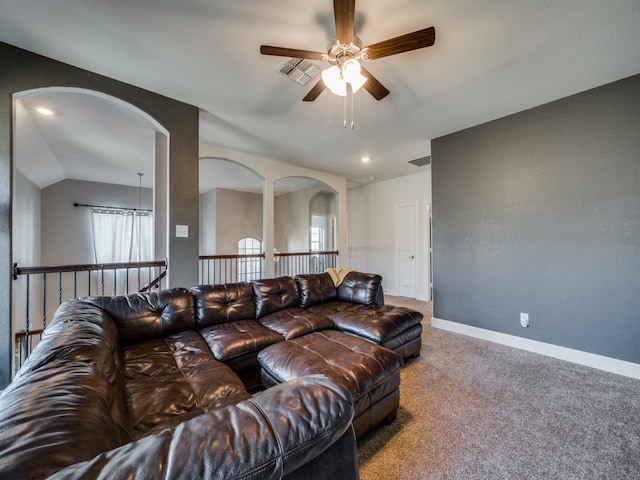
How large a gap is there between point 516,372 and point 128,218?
8067 mm

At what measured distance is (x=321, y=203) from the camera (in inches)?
320

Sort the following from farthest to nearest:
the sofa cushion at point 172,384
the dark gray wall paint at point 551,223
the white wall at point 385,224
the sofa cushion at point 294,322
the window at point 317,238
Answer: the window at point 317,238 < the white wall at point 385,224 < the dark gray wall paint at point 551,223 < the sofa cushion at point 294,322 < the sofa cushion at point 172,384

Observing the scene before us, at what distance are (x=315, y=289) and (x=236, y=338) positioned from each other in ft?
4.46

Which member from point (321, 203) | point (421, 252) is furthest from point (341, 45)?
point (321, 203)

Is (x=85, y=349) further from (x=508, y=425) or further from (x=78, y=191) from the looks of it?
(x=78, y=191)

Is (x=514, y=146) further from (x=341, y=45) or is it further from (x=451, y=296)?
(x=341, y=45)

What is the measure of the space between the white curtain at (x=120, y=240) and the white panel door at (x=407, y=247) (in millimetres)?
5690

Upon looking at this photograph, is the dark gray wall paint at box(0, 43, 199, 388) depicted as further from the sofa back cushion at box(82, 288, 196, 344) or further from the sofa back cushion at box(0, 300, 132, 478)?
the sofa back cushion at box(0, 300, 132, 478)

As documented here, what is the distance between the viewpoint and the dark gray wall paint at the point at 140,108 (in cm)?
201

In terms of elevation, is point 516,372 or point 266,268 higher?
point 266,268

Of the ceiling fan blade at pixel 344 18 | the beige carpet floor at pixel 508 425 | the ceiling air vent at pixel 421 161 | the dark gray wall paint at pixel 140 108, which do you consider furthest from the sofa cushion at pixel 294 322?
the ceiling air vent at pixel 421 161

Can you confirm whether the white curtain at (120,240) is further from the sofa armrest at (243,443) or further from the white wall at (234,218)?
the sofa armrest at (243,443)

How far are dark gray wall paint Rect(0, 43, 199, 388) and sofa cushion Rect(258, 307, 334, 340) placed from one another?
42.4 inches

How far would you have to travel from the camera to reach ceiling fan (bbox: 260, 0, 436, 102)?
60.2 inches
